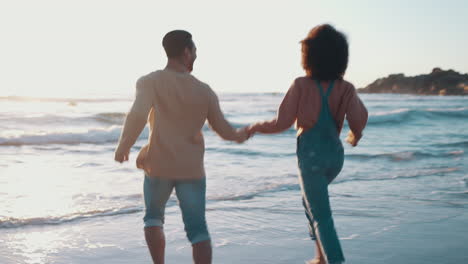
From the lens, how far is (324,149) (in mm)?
3250

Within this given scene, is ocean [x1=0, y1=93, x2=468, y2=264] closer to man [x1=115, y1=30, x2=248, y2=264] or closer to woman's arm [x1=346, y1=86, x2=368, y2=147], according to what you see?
man [x1=115, y1=30, x2=248, y2=264]

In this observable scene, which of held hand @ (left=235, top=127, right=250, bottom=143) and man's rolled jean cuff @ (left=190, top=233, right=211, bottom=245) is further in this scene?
held hand @ (left=235, top=127, right=250, bottom=143)

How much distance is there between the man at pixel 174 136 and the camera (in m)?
2.99

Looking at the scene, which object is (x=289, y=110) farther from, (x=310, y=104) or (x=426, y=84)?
(x=426, y=84)

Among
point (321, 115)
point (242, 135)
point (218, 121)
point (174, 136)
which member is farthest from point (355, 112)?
point (174, 136)

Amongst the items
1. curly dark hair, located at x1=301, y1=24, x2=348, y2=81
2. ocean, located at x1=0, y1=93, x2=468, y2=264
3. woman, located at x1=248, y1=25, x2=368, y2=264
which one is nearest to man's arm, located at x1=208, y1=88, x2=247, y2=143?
woman, located at x1=248, y1=25, x2=368, y2=264

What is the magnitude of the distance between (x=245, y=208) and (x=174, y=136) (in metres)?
2.73

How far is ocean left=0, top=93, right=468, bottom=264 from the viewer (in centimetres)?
402

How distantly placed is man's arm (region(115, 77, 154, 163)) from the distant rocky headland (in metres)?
81.3

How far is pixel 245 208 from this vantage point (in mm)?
5598

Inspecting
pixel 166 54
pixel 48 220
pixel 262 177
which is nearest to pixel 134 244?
pixel 48 220

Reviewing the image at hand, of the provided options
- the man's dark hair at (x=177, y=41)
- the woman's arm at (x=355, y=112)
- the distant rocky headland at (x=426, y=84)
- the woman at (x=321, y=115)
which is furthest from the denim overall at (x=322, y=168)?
the distant rocky headland at (x=426, y=84)

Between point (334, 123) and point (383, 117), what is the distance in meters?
19.4

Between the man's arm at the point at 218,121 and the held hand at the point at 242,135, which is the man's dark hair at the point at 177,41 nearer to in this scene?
the man's arm at the point at 218,121
